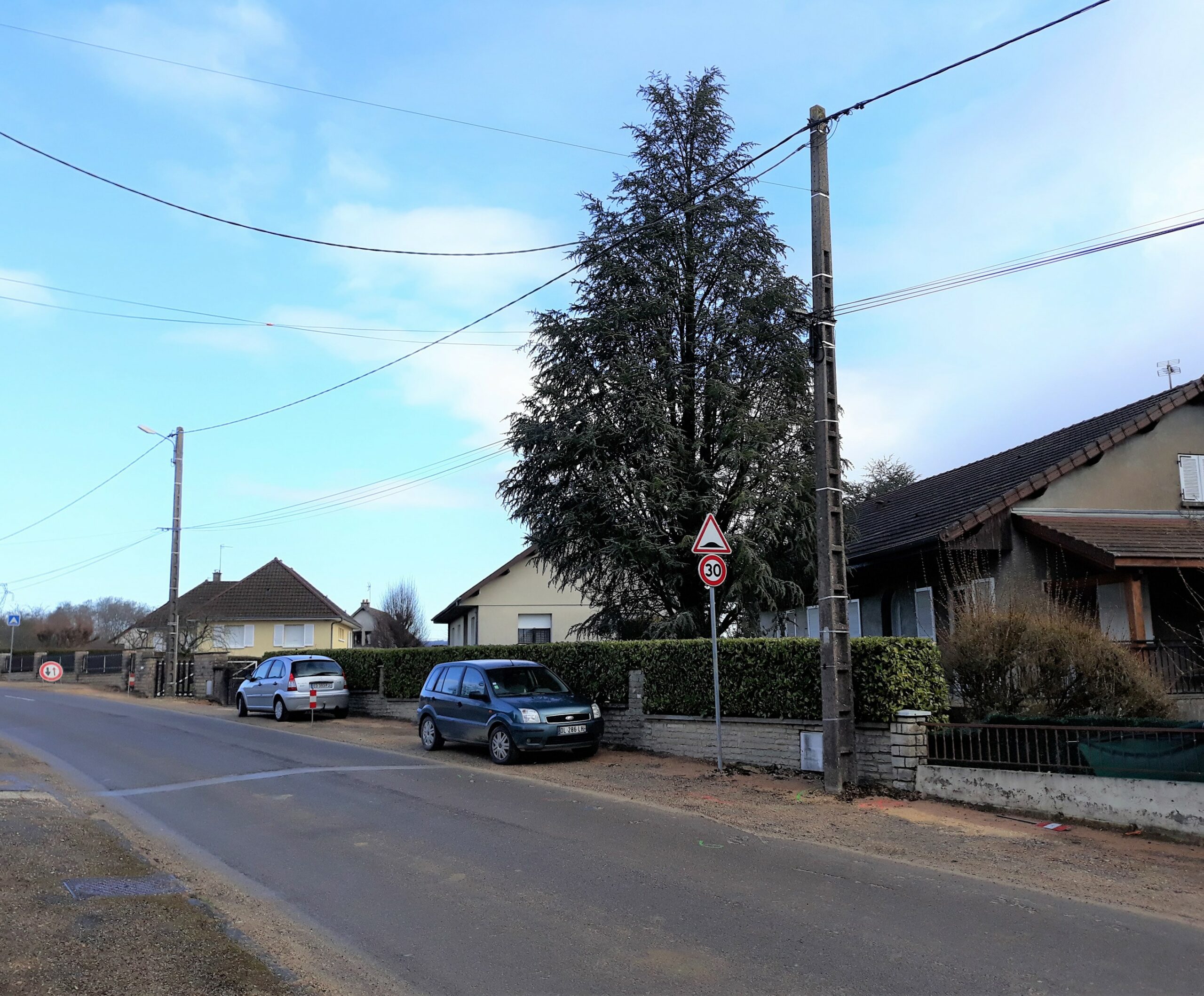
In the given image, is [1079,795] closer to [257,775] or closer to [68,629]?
[257,775]

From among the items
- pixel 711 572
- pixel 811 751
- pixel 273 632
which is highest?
pixel 711 572

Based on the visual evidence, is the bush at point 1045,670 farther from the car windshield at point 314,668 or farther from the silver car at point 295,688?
the car windshield at point 314,668

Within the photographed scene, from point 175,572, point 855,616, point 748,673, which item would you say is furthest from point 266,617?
point 748,673

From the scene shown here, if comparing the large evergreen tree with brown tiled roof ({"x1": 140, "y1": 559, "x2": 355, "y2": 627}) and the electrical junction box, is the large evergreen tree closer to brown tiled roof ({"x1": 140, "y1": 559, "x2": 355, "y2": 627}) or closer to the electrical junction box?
the electrical junction box

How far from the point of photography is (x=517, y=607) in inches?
1592

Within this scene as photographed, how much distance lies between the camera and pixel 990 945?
5.91 meters

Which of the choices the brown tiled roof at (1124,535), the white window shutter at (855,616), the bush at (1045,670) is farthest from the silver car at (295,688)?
the brown tiled roof at (1124,535)

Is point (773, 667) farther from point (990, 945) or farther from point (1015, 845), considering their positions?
point (990, 945)

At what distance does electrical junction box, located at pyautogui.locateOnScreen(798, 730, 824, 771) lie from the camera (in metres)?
12.7

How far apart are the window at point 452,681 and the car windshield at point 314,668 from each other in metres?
9.20

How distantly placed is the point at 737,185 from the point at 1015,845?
1511cm

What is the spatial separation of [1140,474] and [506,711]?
13716 millimetres

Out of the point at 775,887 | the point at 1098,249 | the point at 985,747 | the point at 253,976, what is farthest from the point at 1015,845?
the point at 1098,249

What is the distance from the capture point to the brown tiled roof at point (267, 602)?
180ft
